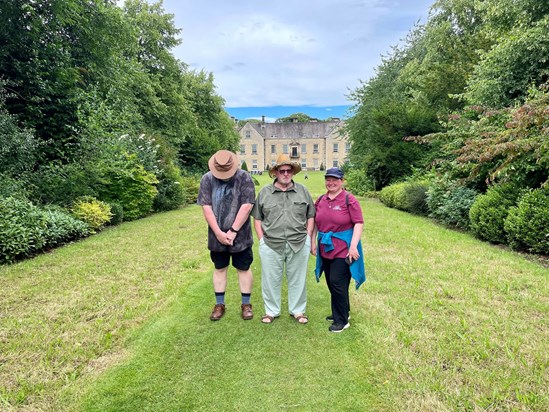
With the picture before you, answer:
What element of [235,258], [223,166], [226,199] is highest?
[223,166]

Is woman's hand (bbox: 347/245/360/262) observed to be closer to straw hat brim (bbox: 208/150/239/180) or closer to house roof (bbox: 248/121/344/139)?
straw hat brim (bbox: 208/150/239/180)

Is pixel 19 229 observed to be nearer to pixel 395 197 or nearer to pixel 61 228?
pixel 61 228

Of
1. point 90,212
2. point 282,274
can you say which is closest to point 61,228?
point 90,212

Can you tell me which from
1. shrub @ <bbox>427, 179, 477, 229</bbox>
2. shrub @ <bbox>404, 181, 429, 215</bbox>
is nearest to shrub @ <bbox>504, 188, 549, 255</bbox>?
shrub @ <bbox>427, 179, 477, 229</bbox>

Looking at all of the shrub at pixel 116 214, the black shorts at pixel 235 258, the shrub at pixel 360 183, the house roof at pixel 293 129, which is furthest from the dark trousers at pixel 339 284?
the house roof at pixel 293 129

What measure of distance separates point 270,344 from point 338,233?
127 centimetres

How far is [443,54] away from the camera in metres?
20.6

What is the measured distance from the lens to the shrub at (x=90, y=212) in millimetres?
9484

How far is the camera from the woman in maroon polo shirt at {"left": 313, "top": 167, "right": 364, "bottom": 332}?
3.59m

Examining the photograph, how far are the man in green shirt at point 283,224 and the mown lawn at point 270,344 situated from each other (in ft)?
2.06

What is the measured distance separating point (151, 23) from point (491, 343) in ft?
82.8

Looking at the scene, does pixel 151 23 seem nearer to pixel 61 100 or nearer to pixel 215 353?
pixel 61 100

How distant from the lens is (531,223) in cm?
664

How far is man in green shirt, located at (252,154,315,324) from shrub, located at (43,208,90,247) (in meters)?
5.80
